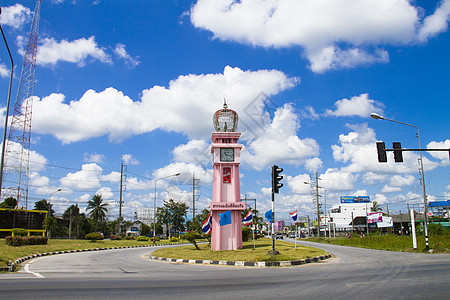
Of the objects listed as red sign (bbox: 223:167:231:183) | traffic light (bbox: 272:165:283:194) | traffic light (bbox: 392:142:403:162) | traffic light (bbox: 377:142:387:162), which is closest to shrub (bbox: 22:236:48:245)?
red sign (bbox: 223:167:231:183)

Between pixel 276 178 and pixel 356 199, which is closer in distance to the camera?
pixel 276 178

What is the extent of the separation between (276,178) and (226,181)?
7.33m

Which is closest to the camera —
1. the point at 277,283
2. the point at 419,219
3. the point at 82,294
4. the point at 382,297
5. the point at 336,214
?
the point at 382,297

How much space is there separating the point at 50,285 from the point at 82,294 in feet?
7.15

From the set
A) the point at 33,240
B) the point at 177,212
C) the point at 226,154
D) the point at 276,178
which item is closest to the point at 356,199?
Answer: the point at 177,212

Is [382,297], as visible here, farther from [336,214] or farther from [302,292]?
[336,214]

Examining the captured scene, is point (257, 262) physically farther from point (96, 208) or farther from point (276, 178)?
point (96, 208)

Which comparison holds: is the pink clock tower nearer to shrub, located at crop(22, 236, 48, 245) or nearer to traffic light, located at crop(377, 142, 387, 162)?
traffic light, located at crop(377, 142, 387, 162)

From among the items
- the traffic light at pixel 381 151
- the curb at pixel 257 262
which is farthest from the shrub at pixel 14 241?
the traffic light at pixel 381 151

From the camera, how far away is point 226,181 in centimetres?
2547

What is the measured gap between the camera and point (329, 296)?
8.50 meters

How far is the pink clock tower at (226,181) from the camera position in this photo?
24594 millimetres

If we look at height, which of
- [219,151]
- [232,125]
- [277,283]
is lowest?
[277,283]

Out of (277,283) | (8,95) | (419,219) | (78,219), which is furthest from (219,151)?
(78,219)
